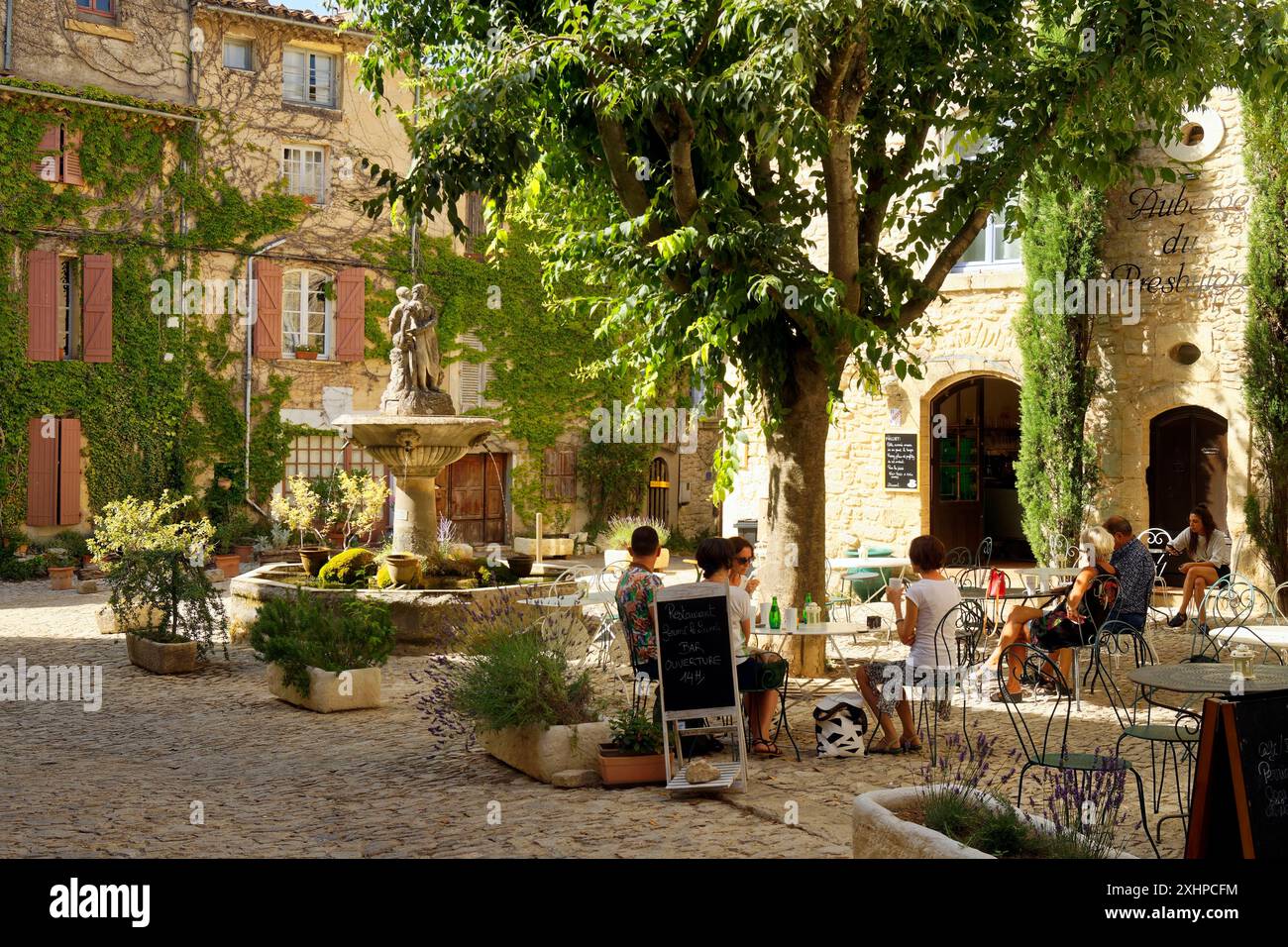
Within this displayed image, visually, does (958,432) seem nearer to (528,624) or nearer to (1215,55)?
(1215,55)

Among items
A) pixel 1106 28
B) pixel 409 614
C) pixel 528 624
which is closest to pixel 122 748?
pixel 528 624

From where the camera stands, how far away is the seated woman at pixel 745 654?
693 cm

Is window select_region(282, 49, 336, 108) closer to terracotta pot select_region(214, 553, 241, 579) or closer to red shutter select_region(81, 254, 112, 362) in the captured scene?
red shutter select_region(81, 254, 112, 362)

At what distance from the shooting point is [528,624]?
Result: 747 centimetres

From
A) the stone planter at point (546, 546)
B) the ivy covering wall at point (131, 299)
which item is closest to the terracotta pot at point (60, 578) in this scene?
the ivy covering wall at point (131, 299)

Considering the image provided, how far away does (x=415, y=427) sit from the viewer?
1215 cm

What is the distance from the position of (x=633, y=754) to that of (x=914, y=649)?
5.87 ft

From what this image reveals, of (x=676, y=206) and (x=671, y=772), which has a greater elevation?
(x=676, y=206)

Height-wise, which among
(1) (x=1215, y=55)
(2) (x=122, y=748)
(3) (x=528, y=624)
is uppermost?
(1) (x=1215, y=55)

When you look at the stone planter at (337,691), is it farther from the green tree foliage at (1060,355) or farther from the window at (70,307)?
the window at (70,307)

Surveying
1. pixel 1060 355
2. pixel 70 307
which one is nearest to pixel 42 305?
pixel 70 307

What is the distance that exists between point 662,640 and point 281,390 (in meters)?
16.7

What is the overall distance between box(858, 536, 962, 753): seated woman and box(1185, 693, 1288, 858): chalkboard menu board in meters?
3.07

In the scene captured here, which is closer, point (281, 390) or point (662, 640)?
point (662, 640)
